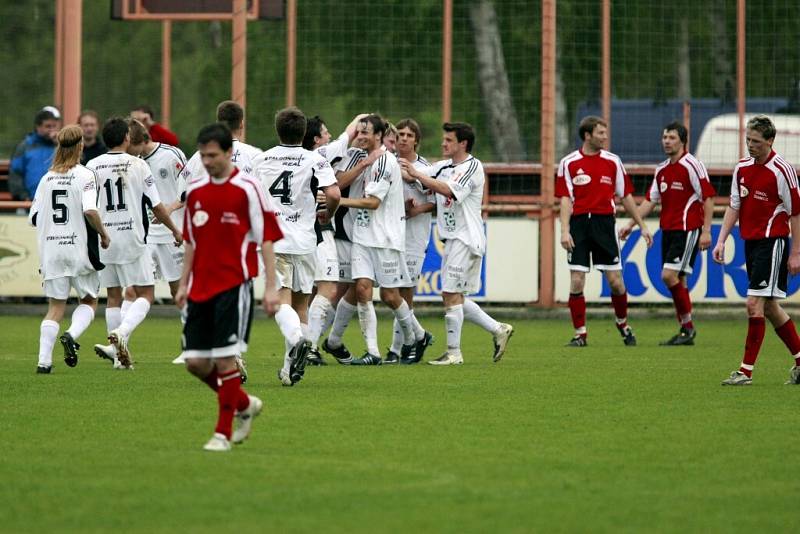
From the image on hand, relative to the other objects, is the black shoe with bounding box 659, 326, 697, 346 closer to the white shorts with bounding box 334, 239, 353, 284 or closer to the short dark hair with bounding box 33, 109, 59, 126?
the white shorts with bounding box 334, 239, 353, 284

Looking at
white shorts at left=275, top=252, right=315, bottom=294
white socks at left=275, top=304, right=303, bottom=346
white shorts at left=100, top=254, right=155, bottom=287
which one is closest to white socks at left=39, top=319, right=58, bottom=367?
white shorts at left=100, top=254, right=155, bottom=287

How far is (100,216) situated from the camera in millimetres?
13156

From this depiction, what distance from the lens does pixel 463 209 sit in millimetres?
14211

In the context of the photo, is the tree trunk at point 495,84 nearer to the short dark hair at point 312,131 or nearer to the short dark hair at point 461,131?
the short dark hair at point 461,131

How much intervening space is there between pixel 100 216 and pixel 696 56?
12.9m

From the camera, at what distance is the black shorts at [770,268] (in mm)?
11766

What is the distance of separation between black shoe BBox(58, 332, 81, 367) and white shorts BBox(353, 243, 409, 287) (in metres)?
2.47

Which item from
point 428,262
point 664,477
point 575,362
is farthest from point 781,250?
point 428,262

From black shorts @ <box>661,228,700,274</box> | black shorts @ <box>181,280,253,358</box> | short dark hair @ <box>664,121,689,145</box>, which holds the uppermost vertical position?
short dark hair @ <box>664,121,689,145</box>

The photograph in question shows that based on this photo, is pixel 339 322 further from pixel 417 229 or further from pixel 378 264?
pixel 417 229

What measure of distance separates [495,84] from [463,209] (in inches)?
423

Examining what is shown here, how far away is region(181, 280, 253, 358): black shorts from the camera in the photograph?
855cm

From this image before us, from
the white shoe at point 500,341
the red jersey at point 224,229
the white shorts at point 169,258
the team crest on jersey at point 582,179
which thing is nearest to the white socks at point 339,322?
the white shoe at point 500,341

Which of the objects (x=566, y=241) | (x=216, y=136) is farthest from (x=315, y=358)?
(x=216, y=136)
